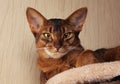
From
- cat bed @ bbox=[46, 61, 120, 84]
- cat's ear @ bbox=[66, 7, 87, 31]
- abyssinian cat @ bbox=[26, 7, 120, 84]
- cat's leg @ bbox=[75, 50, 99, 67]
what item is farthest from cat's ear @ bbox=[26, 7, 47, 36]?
cat bed @ bbox=[46, 61, 120, 84]

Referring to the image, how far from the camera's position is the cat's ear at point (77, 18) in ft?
3.96

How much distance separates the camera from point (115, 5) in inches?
64.8

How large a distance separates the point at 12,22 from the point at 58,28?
300 mm

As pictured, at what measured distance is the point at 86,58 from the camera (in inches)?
41.5

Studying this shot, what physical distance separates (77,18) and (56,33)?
0.14 metres

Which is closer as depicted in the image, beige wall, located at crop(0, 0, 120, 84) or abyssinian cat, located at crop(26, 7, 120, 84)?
abyssinian cat, located at crop(26, 7, 120, 84)

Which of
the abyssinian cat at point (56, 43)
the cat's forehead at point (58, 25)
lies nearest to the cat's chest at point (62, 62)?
the abyssinian cat at point (56, 43)

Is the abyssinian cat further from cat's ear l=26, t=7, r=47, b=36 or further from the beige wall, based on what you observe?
the beige wall

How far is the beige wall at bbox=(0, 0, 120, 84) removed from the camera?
1.30 meters

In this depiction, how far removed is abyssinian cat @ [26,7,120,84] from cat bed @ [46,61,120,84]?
228 mm

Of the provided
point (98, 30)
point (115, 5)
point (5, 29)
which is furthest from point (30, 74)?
point (115, 5)

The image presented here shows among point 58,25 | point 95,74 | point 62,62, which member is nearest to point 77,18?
point 58,25

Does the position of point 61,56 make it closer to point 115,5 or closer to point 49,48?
point 49,48

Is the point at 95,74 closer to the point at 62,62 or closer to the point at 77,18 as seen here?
the point at 62,62
